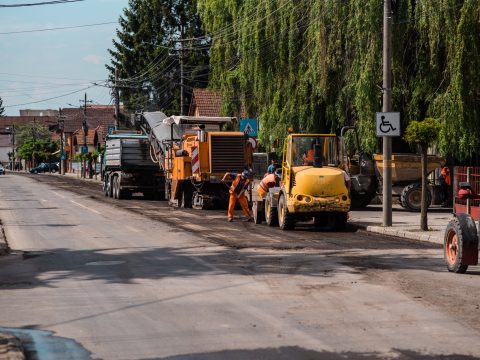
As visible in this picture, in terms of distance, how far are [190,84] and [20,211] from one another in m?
48.5

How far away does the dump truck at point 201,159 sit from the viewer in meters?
32.7

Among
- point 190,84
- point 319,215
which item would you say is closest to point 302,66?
point 319,215

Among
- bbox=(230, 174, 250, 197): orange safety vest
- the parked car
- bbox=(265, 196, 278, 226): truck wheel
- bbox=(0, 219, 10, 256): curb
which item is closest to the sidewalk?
bbox=(265, 196, 278, 226): truck wheel

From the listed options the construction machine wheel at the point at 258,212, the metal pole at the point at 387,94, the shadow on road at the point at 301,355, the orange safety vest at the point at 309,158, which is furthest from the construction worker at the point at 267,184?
the shadow on road at the point at 301,355

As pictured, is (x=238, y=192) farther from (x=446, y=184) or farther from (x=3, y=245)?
(x=3, y=245)

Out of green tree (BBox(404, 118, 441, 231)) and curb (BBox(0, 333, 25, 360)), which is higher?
green tree (BBox(404, 118, 441, 231))

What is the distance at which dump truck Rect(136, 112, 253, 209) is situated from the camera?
32.7 m

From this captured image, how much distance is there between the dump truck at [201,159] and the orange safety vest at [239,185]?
5160mm

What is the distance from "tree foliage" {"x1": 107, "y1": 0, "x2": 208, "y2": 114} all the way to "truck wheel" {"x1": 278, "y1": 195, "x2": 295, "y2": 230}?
171 ft

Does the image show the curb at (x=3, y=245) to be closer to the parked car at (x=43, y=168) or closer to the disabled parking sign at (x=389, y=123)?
the disabled parking sign at (x=389, y=123)

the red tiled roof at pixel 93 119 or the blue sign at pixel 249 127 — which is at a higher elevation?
the red tiled roof at pixel 93 119

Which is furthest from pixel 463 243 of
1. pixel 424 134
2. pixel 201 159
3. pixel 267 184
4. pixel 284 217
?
pixel 201 159

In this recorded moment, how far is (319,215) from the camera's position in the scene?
2398 centimetres

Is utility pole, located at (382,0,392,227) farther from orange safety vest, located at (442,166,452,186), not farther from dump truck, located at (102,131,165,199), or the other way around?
dump truck, located at (102,131,165,199)
